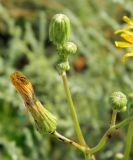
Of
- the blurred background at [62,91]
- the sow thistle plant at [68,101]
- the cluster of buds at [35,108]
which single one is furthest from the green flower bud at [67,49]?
the blurred background at [62,91]

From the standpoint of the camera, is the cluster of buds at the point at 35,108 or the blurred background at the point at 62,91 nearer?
the cluster of buds at the point at 35,108

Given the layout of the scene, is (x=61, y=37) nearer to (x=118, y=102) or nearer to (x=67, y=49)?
(x=67, y=49)

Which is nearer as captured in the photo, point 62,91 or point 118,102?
point 118,102

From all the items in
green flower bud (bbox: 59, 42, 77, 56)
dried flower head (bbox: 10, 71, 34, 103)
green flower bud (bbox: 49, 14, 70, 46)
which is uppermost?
green flower bud (bbox: 49, 14, 70, 46)

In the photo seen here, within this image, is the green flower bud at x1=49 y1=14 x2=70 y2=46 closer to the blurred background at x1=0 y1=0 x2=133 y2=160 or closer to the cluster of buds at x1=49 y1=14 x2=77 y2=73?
the cluster of buds at x1=49 y1=14 x2=77 y2=73

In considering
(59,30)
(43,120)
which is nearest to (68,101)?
(43,120)

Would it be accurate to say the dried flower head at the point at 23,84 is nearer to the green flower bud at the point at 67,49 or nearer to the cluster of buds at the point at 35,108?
the cluster of buds at the point at 35,108

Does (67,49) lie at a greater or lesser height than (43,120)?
greater

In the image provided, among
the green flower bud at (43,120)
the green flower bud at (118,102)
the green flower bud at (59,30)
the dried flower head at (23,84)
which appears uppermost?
the green flower bud at (59,30)

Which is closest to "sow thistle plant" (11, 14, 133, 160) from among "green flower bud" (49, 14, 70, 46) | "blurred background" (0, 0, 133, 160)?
"green flower bud" (49, 14, 70, 46)

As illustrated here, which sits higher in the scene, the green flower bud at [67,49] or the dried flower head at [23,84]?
the green flower bud at [67,49]

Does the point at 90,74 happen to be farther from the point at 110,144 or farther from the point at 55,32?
the point at 55,32
